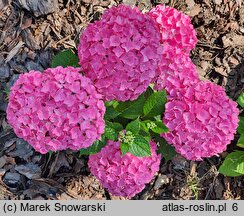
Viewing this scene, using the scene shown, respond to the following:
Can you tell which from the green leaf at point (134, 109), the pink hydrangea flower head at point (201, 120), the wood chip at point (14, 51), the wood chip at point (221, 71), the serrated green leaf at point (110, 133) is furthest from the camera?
the wood chip at point (221, 71)

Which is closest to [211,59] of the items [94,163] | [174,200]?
[174,200]

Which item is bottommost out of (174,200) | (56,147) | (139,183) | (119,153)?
(174,200)

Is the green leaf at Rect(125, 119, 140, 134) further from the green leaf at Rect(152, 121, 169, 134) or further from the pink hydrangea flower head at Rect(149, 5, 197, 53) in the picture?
the pink hydrangea flower head at Rect(149, 5, 197, 53)

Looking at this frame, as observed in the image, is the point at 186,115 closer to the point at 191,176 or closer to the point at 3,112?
the point at 191,176

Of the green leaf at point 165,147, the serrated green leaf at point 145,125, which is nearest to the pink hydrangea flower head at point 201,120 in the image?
the serrated green leaf at point 145,125

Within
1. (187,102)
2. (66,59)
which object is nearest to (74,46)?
(66,59)

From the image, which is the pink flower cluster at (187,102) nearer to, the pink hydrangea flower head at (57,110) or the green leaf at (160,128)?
the green leaf at (160,128)
